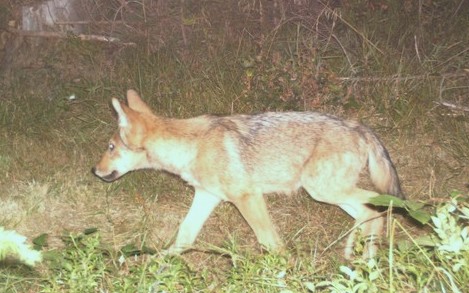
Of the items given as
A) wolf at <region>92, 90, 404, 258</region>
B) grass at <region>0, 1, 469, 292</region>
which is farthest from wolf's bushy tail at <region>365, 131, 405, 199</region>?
grass at <region>0, 1, 469, 292</region>

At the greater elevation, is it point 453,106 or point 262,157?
point 262,157

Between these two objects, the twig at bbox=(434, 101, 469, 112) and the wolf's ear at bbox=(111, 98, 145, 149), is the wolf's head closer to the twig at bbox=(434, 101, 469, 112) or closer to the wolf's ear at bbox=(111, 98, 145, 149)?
the wolf's ear at bbox=(111, 98, 145, 149)

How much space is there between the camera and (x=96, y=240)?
134 inches

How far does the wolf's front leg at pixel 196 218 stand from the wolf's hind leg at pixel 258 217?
1.46ft

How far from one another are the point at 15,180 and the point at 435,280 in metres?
4.37

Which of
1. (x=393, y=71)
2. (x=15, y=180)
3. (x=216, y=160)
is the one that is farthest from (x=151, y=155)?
(x=393, y=71)

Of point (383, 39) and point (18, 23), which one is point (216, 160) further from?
point (18, 23)

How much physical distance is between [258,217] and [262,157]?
0.49 meters

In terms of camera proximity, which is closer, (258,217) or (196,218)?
(258,217)

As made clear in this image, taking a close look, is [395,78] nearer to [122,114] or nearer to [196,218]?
[196,218]

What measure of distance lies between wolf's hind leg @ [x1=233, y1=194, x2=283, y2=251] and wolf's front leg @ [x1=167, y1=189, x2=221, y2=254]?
444mm

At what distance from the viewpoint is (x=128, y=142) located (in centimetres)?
476

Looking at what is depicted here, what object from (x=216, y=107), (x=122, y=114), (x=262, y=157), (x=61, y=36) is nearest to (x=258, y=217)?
(x=262, y=157)

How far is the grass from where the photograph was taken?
5.00 metres
